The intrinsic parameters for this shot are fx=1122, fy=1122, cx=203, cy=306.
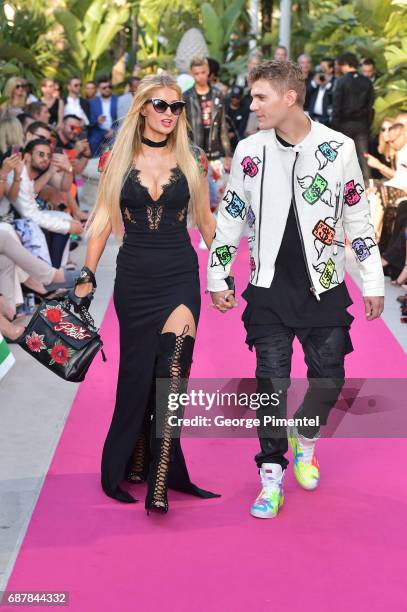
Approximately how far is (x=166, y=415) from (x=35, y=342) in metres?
0.75

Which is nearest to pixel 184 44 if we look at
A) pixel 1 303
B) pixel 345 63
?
pixel 345 63

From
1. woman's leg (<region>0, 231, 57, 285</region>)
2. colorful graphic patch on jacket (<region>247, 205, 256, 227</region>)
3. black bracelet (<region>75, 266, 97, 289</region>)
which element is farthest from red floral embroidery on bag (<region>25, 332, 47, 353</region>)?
woman's leg (<region>0, 231, 57, 285</region>)

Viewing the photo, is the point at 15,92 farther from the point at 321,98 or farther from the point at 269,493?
the point at 269,493

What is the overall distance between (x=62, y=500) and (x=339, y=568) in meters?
1.50

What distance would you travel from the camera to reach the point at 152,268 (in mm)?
5332

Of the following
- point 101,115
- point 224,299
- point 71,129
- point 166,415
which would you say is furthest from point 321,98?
point 166,415

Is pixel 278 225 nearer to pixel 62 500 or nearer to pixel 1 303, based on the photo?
pixel 62 500

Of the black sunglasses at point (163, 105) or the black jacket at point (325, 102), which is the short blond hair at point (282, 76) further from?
the black jacket at point (325, 102)

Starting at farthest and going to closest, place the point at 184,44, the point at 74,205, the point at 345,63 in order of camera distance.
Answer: the point at 184,44, the point at 345,63, the point at 74,205

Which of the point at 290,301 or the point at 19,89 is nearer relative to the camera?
the point at 290,301

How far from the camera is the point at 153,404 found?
5434 mm

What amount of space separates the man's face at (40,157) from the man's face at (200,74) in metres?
2.47

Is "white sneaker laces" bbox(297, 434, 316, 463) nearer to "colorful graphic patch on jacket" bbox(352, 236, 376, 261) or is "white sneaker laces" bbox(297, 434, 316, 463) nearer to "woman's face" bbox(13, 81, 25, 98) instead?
"colorful graphic patch on jacket" bbox(352, 236, 376, 261)

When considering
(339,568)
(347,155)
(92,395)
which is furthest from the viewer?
(92,395)
